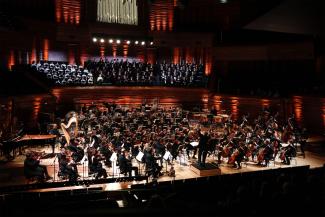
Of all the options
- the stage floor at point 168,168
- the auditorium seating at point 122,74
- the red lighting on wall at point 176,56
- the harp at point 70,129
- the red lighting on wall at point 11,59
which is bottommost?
the stage floor at point 168,168

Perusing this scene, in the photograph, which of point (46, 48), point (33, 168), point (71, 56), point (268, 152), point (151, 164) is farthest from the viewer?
point (71, 56)

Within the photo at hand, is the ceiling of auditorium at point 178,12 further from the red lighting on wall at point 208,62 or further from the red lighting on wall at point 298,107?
the red lighting on wall at point 298,107

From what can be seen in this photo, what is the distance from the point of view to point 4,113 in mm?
11297

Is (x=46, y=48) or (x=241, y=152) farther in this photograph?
(x=46, y=48)

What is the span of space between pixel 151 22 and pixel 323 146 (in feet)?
36.6

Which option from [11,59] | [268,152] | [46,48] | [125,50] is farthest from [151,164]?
[125,50]

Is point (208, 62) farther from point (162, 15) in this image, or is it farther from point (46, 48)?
point (46, 48)

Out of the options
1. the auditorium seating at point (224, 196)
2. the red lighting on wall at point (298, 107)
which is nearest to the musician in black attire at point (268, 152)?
the auditorium seating at point (224, 196)

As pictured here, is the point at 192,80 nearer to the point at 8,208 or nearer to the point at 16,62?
the point at 16,62

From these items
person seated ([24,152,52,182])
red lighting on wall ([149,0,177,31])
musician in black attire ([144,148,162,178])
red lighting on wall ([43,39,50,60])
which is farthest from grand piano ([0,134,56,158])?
red lighting on wall ([149,0,177,31])

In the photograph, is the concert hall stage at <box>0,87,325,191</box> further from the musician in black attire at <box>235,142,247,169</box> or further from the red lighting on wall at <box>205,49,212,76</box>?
the red lighting on wall at <box>205,49,212,76</box>

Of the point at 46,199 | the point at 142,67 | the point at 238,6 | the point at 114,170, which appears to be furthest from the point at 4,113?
the point at 238,6

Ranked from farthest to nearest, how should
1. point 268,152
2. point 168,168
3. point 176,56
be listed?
point 176,56, point 168,168, point 268,152

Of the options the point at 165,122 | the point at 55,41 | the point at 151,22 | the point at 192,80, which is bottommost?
the point at 165,122
